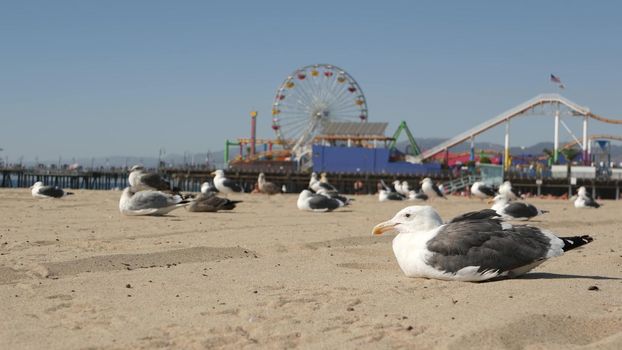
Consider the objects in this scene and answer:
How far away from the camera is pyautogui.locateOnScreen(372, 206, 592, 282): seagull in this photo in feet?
20.4

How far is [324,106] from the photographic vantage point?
8294 centimetres

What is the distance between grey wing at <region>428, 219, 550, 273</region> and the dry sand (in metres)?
0.20

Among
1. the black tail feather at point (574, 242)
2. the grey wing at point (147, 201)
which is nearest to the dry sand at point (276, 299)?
the black tail feather at point (574, 242)

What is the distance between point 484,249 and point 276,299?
1.91 metres

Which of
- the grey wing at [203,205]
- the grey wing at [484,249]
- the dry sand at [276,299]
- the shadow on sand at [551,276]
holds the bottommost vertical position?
the dry sand at [276,299]

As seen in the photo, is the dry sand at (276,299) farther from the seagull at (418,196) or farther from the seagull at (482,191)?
the seagull at (418,196)

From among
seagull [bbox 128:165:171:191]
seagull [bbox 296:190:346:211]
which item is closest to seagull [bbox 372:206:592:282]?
seagull [bbox 296:190:346:211]

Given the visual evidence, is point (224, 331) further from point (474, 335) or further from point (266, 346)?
point (474, 335)

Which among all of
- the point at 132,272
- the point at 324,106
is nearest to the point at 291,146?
the point at 324,106

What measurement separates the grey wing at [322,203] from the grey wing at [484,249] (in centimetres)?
1136

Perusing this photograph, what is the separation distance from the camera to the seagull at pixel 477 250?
245 inches

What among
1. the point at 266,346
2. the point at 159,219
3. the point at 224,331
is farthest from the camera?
the point at 159,219

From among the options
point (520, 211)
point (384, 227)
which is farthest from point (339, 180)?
point (384, 227)

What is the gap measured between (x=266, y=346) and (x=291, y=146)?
83956 mm
